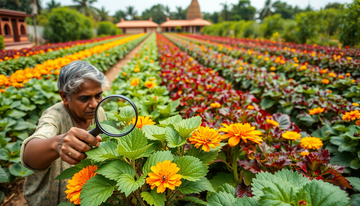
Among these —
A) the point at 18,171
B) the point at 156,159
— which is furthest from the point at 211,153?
the point at 18,171

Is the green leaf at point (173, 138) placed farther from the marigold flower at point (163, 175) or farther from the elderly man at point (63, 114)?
the elderly man at point (63, 114)

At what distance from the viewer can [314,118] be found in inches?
108

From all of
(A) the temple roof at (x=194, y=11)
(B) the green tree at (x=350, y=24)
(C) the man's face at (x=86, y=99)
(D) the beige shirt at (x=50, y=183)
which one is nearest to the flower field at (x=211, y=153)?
(C) the man's face at (x=86, y=99)

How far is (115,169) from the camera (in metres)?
0.79

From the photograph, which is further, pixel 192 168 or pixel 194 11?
pixel 194 11

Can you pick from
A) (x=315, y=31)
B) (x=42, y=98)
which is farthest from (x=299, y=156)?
(x=315, y=31)

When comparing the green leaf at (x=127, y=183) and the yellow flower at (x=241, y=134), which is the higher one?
the yellow flower at (x=241, y=134)

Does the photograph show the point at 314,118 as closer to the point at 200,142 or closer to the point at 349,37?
the point at 200,142

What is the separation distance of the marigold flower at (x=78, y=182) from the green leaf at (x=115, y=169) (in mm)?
61

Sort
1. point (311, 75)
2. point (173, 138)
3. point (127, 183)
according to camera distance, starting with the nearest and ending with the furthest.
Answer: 1. point (127, 183)
2. point (173, 138)
3. point (311, 75)

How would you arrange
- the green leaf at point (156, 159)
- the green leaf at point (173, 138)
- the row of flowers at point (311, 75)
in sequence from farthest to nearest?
the row of flowers at point (311, 75)
the green leaf at point (173, 138)
the green leaf at point (156, 159)

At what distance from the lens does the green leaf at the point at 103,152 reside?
77 cm

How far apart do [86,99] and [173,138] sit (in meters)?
0.89

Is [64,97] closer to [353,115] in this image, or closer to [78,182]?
[78,182]
